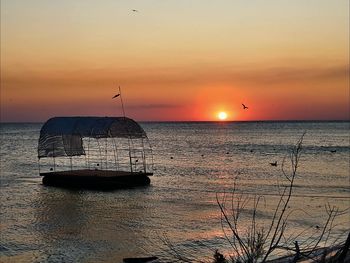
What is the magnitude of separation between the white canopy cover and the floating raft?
2264 mm

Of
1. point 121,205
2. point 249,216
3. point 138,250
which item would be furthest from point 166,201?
point 138,250

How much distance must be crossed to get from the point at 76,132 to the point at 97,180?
181 inches

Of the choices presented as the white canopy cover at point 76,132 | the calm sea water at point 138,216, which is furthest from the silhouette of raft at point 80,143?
the calm sea water at point 138,216

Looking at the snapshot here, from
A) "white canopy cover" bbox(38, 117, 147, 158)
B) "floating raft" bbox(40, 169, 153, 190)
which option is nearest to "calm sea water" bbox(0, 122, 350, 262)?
"floating raft" bbox(40, 169, 153, 190)

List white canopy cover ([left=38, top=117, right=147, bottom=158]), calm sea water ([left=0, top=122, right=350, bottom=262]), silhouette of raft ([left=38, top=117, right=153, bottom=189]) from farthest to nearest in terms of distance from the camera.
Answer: white canopy cover ([left=38, top=117, right=147, bottom=158]) < silhouette of raft ([left=38, top=117, right=153, bottom=189]) < calm sea water ([left=0, top=122, right=350, bottom=262])

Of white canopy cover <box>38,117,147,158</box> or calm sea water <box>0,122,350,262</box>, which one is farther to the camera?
white canopy cover <box>38,117,147,158</box>

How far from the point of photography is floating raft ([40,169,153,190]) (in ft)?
86.7

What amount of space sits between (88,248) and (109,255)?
3.37 ft

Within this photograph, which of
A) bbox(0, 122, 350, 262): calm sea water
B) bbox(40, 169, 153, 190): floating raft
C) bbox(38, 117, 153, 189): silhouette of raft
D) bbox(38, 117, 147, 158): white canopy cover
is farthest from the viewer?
bbox(38, 117, 147, 158): white canopy cover

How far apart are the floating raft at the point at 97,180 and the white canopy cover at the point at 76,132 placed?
226 cm

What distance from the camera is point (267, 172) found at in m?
37.7

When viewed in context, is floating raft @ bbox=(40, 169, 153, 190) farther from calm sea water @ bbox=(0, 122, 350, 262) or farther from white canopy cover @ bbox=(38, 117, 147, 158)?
white canopy cover @ bbox=(38, 117, 147, 158)

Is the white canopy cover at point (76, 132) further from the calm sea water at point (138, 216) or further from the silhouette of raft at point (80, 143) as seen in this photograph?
the calm sea water at point (138, 216)

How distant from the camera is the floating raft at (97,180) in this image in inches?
1040
